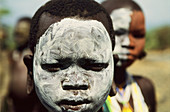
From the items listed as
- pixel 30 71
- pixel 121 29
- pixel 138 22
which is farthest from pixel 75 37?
pixel 138 22

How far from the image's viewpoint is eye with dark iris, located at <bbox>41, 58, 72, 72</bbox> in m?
1.17

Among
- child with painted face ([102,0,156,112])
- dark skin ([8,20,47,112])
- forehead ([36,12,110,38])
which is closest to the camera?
forehead ([36,12,110,38])

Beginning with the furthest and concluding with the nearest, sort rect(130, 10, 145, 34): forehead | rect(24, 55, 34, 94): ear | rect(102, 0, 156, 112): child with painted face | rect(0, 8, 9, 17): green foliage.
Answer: rect(0, 8, 9, 17): green foliage, rect(130, 10, 145, 34): forehead, rect(102, 0, 156, 112): child with painted face, rect(24, 55, 34, 94): ear

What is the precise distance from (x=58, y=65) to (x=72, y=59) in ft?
0.25

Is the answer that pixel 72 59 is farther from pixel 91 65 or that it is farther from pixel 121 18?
pixel 121 18

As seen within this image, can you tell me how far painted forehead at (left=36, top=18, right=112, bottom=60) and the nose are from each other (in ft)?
0.36

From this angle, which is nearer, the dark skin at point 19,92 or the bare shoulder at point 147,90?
the bare shoulder at point 147,90

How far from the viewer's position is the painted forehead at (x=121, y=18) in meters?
1.88

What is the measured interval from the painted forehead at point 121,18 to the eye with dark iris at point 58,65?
799 millimetres

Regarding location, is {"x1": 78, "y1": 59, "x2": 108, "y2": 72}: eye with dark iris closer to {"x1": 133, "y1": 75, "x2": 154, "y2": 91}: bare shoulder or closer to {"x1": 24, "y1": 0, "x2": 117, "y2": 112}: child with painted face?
{"x1": 24, "y1": 0, "x2": 117, "y2": 112}: child with painted face

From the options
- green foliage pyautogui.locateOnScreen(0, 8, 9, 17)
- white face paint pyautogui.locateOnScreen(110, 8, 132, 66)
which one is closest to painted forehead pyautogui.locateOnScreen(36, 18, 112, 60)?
white face paint pyautogui.locateOnScreen(110, 8, 132, 66)

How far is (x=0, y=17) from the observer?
43.5 feet

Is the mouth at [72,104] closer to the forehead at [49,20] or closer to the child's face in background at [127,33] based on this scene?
the forehead at [49,20]

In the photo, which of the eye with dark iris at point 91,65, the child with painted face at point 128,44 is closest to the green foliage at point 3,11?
the child with painted face at point 128,44
